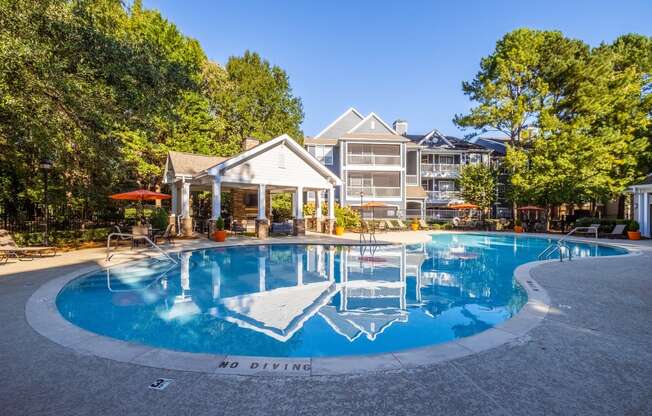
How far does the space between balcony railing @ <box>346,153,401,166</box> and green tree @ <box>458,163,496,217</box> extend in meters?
6.86

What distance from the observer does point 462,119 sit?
2930 centimetres

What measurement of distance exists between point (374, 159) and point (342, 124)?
6.98m

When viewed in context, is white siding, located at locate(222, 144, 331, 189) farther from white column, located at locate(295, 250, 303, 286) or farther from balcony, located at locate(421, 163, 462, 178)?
balcony, located at locate(421, 163, 462, 178)

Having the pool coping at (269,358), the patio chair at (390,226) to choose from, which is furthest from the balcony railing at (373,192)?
the pool coping at (269,358)

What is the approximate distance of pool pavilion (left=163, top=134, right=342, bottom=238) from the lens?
19.0 m

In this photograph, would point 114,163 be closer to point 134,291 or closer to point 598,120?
point 134,291

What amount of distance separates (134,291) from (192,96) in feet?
82.0

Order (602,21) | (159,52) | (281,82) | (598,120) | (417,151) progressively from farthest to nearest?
(281,82)
(417,151)
(598,120)
(602,21)
(159,52)

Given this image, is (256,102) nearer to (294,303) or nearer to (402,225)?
(402,225)

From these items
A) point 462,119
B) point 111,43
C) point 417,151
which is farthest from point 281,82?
point 111,43

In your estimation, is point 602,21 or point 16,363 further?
point 602,21

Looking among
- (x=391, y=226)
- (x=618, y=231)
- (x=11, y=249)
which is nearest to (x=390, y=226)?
(x=391, y=226)

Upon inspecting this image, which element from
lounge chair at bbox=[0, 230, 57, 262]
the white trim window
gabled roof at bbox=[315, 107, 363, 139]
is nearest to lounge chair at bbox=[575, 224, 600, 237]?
lounge chair at bbox=[0, 230, 57, 262]

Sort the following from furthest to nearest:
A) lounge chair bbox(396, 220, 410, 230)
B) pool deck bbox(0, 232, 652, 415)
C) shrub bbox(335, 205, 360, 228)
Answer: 1. lounge chair bbox(396, 220, 410, 230)
2. shrub bbox(335, 205, 360, 228)
3. pool deck bbox(0, 232, 652, 415)
